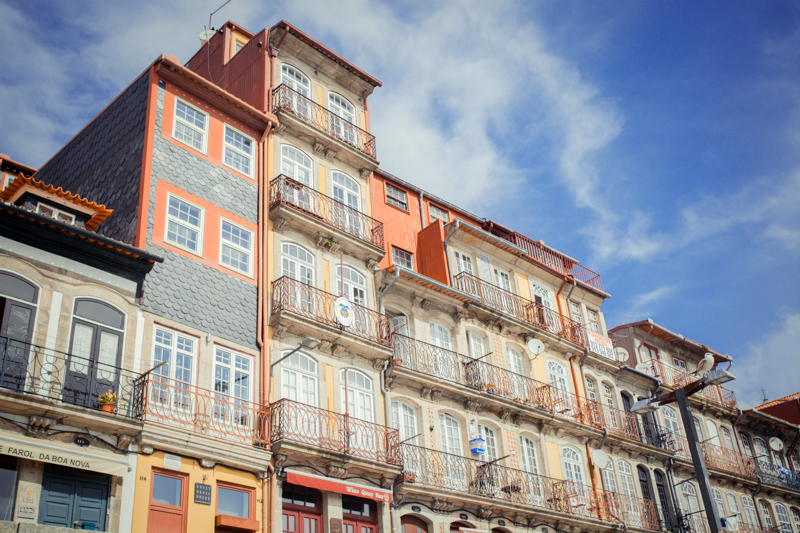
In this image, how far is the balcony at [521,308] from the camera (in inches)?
1093

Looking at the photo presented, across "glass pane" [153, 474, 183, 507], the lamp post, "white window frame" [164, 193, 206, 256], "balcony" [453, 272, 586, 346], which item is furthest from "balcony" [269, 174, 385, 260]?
the lamp post

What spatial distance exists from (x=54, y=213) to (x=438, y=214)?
16.3 m

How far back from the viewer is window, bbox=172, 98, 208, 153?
2028 centimetres

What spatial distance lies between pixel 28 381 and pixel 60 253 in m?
2.95

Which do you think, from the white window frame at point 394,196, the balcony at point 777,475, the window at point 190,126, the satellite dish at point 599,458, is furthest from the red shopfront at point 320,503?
the balcony at point 777,475

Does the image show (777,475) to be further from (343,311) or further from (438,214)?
(343,311)

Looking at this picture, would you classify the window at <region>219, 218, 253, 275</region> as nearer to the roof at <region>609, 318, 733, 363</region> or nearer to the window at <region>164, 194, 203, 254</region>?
the window at <region>164, 194, 203, 254</region>

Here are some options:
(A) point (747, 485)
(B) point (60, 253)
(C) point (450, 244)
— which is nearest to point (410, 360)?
(C) point (450, 244)

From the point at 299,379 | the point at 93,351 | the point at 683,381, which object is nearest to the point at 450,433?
the point at 299,379

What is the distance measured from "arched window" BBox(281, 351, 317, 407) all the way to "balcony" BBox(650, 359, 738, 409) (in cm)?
2135

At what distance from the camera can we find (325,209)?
23.2 metres

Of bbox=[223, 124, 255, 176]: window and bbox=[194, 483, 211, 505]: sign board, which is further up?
bbox=[223, 124, 255, 176]: window

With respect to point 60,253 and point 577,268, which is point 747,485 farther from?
point 60,253

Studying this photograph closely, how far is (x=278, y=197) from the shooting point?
70.9 feet
